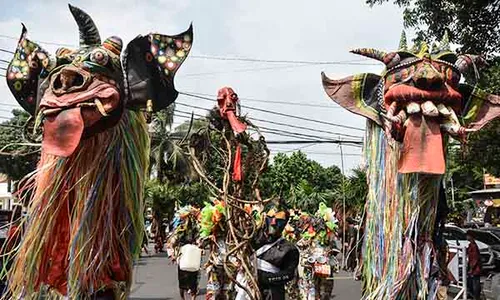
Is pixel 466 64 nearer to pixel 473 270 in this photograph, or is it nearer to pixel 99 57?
pixel 99 57

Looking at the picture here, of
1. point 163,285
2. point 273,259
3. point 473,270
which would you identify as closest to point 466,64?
point 273,259

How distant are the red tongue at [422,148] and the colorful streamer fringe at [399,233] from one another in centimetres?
18

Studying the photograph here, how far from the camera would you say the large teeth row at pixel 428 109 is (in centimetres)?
372

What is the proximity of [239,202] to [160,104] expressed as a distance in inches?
79.7

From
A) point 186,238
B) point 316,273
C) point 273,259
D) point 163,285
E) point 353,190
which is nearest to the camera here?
point 273,259

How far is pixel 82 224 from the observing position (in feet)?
10.8

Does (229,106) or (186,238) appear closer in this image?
(229,106)

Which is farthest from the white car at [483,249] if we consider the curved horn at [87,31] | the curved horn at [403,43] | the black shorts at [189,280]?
the curved horn at [87,31]

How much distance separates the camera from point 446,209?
4.04 meters

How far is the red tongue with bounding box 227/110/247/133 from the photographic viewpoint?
556cm

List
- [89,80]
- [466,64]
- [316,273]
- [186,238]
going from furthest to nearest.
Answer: [186,238] → [316,273] → [466,64] → [89,80]

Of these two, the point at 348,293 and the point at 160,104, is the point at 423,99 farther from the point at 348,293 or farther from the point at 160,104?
the point at 348,293

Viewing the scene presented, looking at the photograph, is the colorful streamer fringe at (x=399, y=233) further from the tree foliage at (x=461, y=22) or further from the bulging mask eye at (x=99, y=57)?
the tree foliage at (x=461, y=22)

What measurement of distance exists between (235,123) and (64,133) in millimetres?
2534
